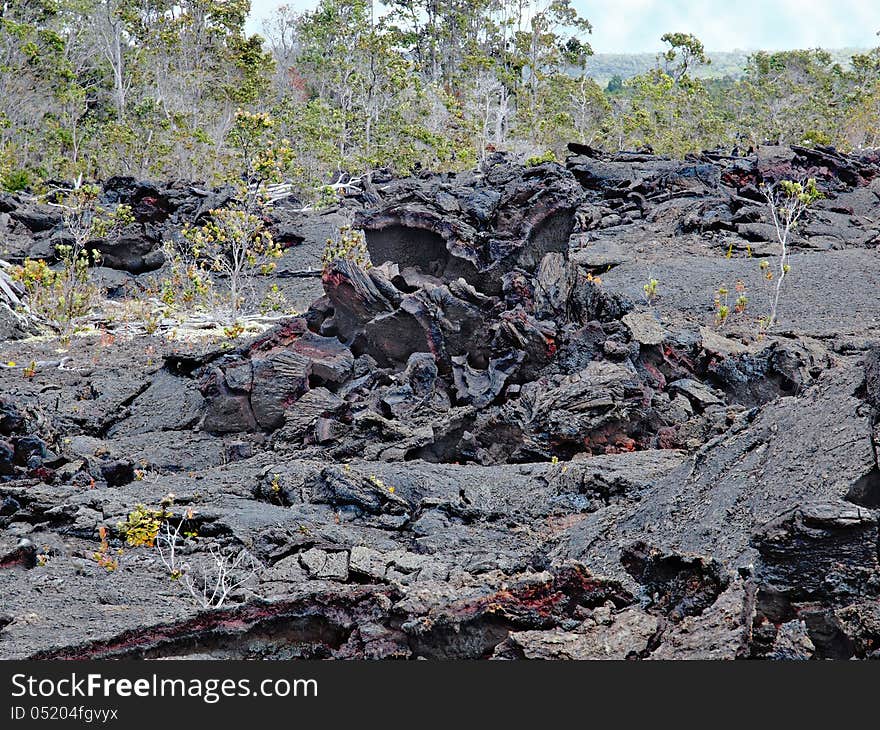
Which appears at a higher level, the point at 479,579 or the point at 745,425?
the point at 745,425

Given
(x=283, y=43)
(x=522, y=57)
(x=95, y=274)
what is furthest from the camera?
(x=283, y=43)

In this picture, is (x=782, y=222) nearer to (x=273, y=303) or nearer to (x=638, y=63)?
(x=273, y=303)

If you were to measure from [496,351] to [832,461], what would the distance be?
185 inches

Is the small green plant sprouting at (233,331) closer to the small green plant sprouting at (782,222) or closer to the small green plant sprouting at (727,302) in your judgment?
the small green plant sprouting at (727,302)

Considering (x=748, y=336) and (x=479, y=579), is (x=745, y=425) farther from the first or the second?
(x=748, y=336)

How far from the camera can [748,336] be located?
483 inches

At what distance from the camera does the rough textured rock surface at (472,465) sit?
4.18 meters

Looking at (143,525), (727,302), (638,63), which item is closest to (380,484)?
(143,525)

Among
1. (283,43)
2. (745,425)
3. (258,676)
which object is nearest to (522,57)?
(283,43)

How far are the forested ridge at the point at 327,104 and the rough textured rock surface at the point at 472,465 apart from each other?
47.8 ft

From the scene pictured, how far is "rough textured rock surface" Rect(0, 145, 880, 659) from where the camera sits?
4176 mm

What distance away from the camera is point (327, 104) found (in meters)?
38.8

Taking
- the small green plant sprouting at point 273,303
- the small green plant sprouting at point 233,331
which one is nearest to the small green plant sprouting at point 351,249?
the small green plant sprouting at point 273,303

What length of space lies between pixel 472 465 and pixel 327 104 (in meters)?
33.5
